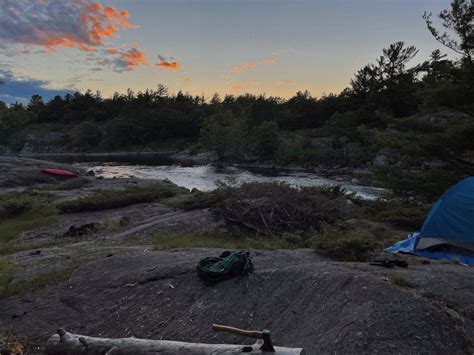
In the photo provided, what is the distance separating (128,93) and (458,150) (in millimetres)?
135175

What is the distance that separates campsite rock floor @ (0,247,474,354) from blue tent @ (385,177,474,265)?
397 centimetres

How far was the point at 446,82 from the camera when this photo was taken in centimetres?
1872

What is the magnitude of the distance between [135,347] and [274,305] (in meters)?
2.46

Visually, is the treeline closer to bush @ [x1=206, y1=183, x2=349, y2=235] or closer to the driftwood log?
bush @ [x1=206, y1=183, x2=349, y2=235]

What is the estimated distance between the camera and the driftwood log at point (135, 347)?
504 cm

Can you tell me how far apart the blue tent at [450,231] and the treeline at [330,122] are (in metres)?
4.59

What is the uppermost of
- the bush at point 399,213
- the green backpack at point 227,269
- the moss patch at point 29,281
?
the green backpack at point 227,269

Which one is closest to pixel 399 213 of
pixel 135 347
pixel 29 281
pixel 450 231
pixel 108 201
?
pixel 450 231

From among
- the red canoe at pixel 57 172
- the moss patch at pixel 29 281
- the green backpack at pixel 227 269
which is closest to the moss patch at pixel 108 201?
the moss patch at pixel 29 281

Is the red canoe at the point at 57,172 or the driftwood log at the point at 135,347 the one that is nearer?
the driftwood log at the point at 135,347

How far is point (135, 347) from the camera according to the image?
5.90 meters

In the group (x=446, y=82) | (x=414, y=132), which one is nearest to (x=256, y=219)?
(x=414, y=132)

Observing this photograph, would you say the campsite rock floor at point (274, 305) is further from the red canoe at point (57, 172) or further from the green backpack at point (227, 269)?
the red canoe at point (57, 172)

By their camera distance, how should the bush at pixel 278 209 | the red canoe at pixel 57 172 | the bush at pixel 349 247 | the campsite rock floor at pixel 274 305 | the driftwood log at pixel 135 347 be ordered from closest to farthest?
Result: the driftwood log at pixel 135 347 < the campsite rock floor at pixel 274 305 < the bush at pixel 349 247 < the bush at pixel 278 209 < the red canoe at pixel 57 172
